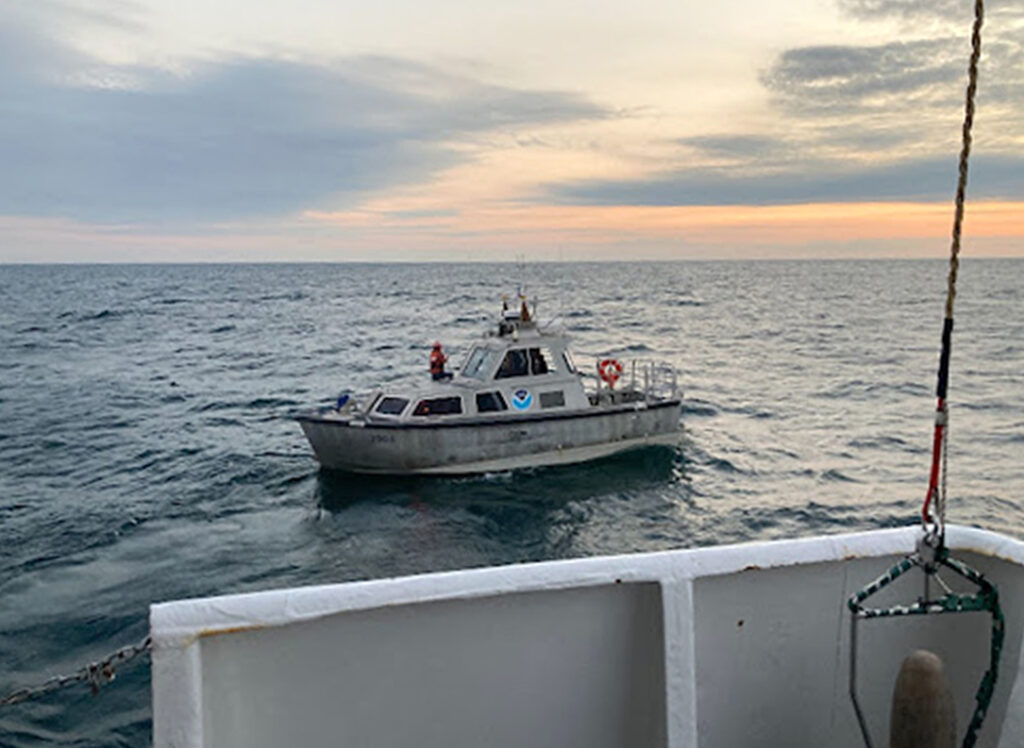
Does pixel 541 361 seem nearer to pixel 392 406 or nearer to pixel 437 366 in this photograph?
pixel 437 366

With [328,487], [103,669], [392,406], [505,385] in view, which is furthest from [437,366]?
[103,669]

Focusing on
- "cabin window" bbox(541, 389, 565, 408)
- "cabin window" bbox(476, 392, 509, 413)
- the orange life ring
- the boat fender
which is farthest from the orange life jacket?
the boat fender

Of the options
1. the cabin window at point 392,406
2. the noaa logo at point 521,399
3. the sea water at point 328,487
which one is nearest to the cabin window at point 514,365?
the noaa logo at point 521,399

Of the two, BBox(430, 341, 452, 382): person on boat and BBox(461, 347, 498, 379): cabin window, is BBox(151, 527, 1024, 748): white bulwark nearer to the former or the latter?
BBox(461, 347, 498, 379): cabin window

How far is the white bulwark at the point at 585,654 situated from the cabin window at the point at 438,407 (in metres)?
15.1

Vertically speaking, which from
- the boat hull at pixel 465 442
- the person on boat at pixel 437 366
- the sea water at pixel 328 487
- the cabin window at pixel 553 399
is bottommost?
the sea water at pixel 328 487

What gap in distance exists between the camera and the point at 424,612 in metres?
3.74

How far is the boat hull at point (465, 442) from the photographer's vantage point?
61.9 feet

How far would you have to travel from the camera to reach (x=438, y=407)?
1912 cm

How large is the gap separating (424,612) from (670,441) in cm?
1877

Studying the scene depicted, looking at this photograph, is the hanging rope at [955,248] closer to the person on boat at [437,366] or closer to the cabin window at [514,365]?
the cabin window at [514,365]

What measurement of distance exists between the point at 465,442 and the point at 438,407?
101 centimetres

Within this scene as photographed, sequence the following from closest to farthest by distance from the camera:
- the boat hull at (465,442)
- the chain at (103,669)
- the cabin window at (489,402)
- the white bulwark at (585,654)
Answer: the chain at (103,669)
the white bulwark at (585,654)
the boat hull at (465,442)
the cabin window at (489,402)

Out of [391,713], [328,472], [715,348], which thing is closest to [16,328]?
[715,348]
